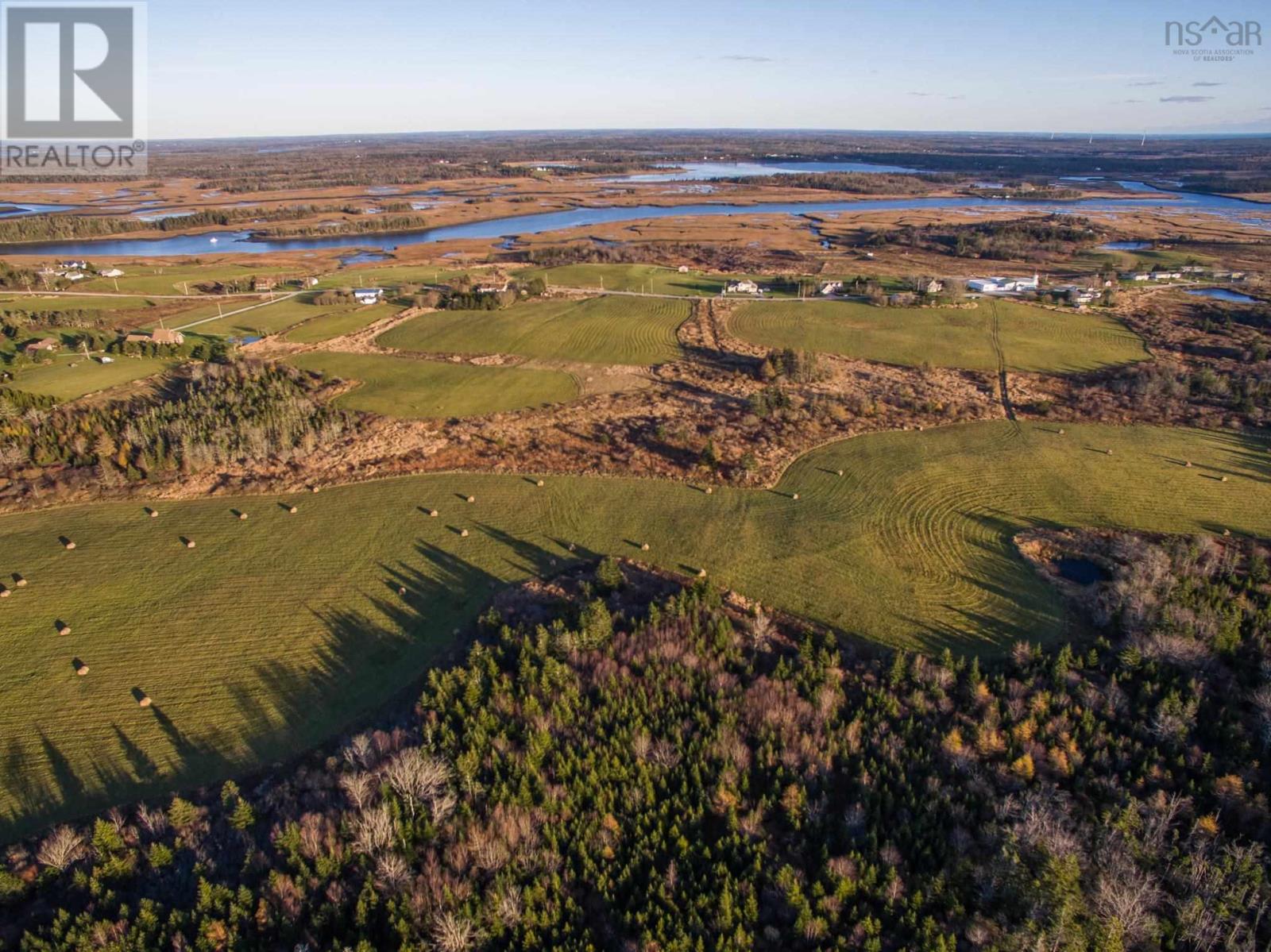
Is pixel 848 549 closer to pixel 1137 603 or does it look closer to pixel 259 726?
pixel 1137 603

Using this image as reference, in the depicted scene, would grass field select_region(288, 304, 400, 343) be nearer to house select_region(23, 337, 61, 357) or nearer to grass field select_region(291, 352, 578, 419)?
grass field select_region(291, 352, 578, 419)

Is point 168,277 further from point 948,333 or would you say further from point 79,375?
point 948,333

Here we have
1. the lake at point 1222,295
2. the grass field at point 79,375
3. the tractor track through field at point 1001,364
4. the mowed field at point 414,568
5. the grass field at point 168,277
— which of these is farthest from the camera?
the grass field at point 168,277

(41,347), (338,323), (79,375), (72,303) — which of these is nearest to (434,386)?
(338,323)

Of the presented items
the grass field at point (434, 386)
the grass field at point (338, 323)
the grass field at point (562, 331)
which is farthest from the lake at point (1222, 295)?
the grass field at point (338, 323)

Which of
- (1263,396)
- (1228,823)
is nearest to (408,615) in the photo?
(1228,823)

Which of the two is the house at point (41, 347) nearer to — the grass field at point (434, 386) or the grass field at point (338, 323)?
the grass field at point (338, 323)
